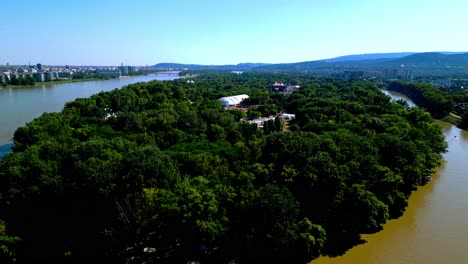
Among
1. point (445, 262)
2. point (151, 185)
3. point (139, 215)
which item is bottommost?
point (445, 262)

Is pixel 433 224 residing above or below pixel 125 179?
below

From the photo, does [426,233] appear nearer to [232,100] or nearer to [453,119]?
[453,119]

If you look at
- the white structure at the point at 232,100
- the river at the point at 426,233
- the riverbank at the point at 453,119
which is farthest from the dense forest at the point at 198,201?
the white structure at the point at 232,100

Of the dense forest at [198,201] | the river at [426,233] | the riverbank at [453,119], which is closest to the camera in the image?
the dense forest at [198,201]

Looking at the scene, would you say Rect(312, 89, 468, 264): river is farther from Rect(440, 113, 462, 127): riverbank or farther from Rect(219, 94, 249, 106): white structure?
Rect(219, 94, 249, 106): white structure

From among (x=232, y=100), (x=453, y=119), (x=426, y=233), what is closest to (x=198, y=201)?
(x=426, y=233)

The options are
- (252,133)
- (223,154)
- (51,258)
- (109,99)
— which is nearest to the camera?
(51,258)

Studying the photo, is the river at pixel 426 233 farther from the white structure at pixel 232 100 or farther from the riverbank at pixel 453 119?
the white structure at pixel 232 100

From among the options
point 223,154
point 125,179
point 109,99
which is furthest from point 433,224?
point 109,99

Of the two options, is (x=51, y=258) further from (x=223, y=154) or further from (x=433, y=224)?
(x=433, y=224)
